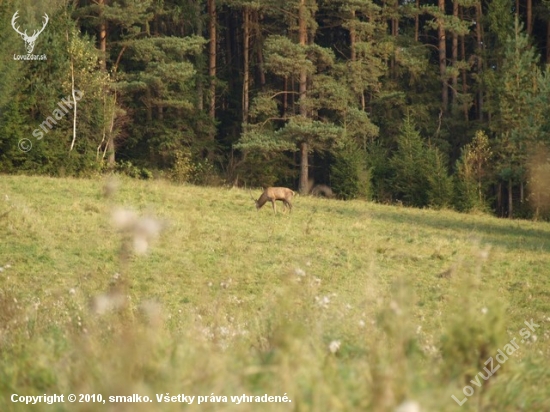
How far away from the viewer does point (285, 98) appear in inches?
1577

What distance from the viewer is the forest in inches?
1169

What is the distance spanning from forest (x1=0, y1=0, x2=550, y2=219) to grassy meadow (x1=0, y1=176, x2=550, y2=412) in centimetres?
621

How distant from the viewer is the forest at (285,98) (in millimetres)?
29688

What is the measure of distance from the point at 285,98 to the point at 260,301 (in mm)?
30024

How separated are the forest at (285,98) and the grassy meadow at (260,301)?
621 cm

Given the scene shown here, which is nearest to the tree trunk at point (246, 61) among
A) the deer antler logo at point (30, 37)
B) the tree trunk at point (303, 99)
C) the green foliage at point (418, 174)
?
the tree trunk at point (303, 99)

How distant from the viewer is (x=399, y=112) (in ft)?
137

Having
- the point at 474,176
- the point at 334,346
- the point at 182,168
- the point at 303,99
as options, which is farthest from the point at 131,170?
the point at 334,346

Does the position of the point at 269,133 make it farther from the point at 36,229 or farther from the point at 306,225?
the point at 36,229

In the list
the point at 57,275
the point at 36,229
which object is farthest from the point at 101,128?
the point at 57,275

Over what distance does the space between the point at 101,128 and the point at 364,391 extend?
29.5 metres

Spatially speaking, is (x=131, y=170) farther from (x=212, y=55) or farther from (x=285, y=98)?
(x=285, y=98)

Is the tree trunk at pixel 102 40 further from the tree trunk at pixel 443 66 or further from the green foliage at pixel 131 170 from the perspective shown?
the tree trunk at pixel 443 66

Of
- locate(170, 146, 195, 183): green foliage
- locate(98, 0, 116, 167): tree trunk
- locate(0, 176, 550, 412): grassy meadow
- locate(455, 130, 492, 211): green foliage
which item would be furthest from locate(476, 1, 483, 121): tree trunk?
locate(98, 0, 116, 167): tree trunk
